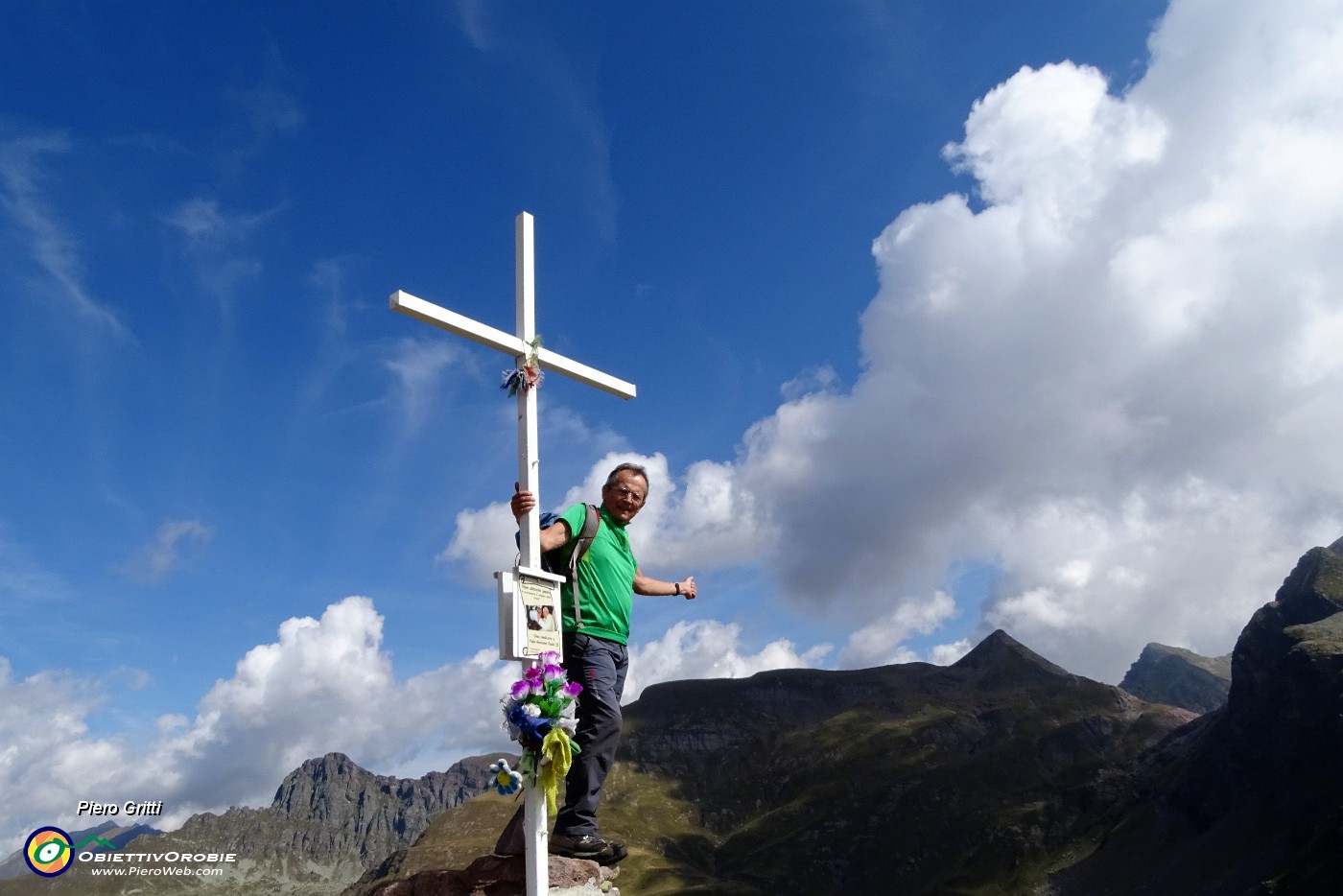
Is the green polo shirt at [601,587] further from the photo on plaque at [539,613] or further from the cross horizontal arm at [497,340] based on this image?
the cross horizontal arm at [497,340]

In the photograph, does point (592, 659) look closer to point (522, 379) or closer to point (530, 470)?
point (530, 470)

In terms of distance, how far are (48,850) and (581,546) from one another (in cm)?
3717

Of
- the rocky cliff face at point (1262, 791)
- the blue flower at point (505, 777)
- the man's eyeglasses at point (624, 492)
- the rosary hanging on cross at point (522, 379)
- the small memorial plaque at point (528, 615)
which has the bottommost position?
the blue flower at point (505, 777)

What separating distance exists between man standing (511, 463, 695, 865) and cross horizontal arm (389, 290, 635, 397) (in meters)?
1.75

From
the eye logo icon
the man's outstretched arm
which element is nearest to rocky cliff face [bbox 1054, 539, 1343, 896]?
the eye logo icon

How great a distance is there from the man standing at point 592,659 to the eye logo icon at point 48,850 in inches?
1360

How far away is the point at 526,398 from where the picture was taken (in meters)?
10.1

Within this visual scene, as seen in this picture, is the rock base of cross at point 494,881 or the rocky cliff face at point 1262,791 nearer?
the rock base of cross at point 494,881

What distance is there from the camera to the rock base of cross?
8.83 metres

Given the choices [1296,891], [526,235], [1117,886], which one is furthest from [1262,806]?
[526,235]

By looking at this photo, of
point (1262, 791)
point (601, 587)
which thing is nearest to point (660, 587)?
point (601, 587)

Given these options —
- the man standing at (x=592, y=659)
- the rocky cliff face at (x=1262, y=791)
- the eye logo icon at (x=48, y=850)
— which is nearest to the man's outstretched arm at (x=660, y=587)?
the man standing at (x=592, y=659)

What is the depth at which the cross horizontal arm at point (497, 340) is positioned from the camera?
945 centimetres

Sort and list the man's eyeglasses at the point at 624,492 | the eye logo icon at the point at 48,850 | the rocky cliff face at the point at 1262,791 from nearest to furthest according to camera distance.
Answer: the man's eyeglasses at the point at 624,492
the eye logo icon at the point at 48,850
the rocky cliff face at the point at 1262,791
